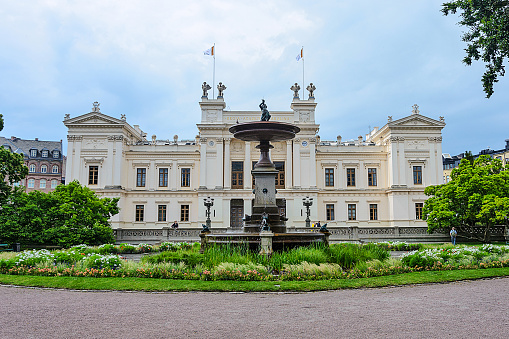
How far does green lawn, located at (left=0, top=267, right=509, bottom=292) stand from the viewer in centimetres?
1067

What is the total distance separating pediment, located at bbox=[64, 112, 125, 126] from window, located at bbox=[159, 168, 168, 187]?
6687 mm

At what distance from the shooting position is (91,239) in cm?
2738

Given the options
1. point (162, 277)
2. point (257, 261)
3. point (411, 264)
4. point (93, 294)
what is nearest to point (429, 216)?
point (411, 264)

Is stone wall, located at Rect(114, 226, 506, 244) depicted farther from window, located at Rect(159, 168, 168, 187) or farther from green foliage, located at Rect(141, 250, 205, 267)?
green foliage, located at Rect(141, 250, 205, 267)

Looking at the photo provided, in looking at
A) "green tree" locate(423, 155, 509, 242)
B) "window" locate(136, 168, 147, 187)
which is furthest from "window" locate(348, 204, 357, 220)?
"window" locate(136, 168, 147, 187)

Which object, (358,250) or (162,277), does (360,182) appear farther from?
(162,277)

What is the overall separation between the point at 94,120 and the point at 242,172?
54.6ft

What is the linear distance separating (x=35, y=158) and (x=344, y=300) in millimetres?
71451

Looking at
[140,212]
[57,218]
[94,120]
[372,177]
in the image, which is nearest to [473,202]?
[372,177]

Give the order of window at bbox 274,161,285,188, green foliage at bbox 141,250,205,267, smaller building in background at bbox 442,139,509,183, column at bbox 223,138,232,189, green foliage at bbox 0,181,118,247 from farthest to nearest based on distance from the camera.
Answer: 1. smaller building in background at bbox 442,139,509,183
2. window at bbox 274,161,285,188
3. column at bbox 223,138,232,189
4. green foliage at bbox 0,181,118,247
5. green foliage at bbox 141,250,205,267

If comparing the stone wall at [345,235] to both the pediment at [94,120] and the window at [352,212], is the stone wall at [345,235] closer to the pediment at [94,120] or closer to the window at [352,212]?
the window at [352,212]

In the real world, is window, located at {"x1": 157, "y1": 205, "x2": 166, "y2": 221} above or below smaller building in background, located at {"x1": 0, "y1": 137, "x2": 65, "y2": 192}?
below

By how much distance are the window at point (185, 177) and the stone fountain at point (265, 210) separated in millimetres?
28082

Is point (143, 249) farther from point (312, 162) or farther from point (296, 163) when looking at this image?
point (312, 162)
